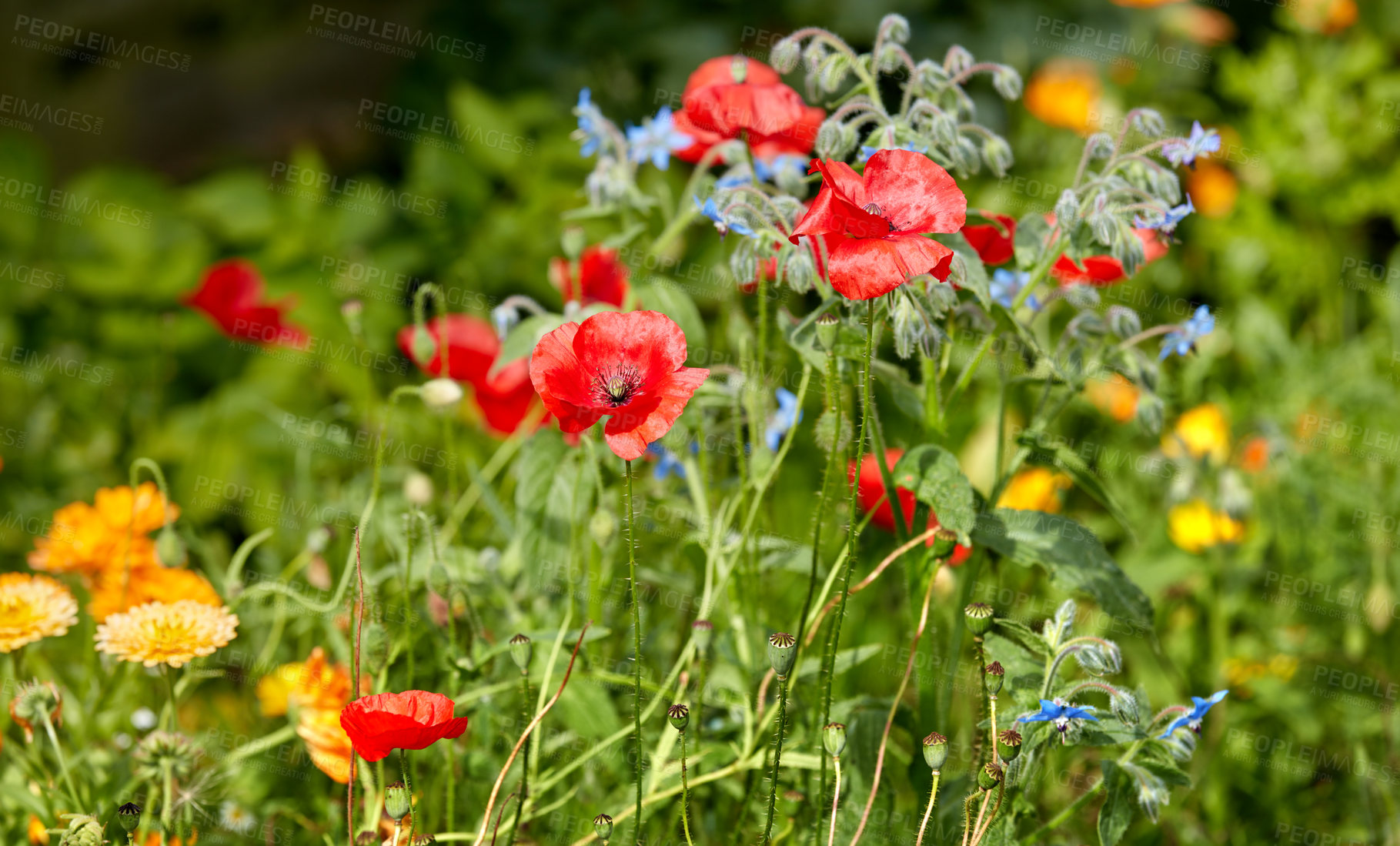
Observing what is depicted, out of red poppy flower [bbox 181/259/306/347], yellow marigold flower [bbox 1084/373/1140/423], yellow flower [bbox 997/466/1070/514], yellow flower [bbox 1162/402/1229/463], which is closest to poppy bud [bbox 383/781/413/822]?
yellow flower [bbox 997/466/1070/514]

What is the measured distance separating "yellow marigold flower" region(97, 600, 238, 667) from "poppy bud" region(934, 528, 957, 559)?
63 cm

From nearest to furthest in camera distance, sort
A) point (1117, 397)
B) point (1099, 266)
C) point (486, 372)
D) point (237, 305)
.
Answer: point (1099, 266) → point (486, 372) → point (237, 305) → point (1117, 397)

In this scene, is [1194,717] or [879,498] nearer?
[1194,717]

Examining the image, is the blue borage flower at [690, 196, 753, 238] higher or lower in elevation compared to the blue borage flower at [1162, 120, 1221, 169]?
lower

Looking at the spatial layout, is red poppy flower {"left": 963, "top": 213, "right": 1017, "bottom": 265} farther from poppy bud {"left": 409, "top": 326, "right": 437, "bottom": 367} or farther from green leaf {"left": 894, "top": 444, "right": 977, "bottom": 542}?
poppy bud {"left": 409, "top": 326, "right": 437, "bottom": 367}

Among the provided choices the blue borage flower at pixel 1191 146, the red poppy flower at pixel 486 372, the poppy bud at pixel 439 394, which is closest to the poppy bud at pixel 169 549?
the poppy bud at pixel 439 394

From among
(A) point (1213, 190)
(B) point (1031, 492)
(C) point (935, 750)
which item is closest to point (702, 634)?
(C) point (935, 750)

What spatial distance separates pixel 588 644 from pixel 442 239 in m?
1.44

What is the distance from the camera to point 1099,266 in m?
1.19

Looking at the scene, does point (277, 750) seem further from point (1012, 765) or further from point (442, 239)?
point (442, 239)

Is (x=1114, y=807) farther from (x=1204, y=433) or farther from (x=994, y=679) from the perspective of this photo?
(x=1204, y=433)

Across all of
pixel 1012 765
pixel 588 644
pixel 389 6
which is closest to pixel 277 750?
pixel 588 644

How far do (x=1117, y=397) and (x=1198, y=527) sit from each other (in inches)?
17.1

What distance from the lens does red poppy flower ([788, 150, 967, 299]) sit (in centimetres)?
88
